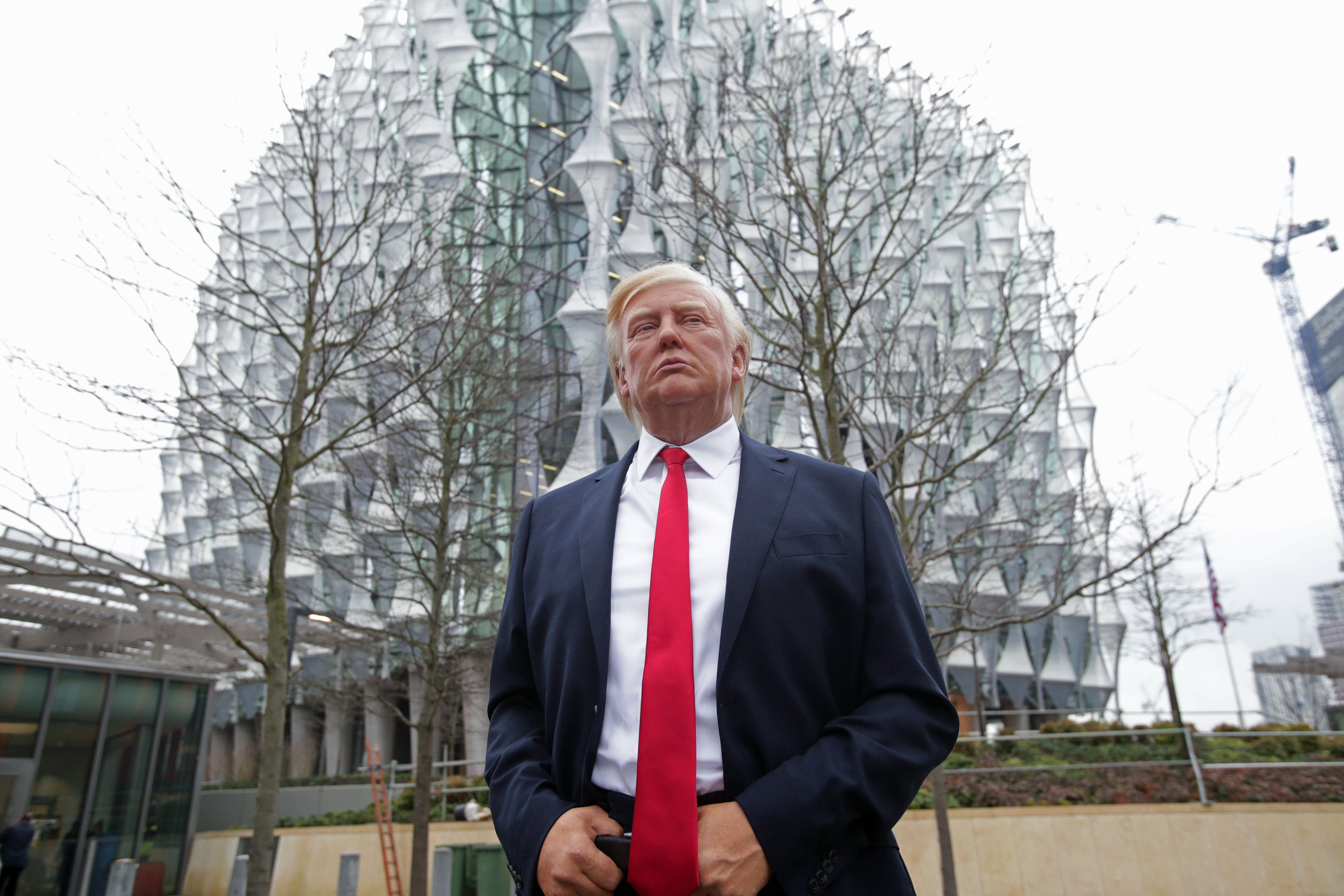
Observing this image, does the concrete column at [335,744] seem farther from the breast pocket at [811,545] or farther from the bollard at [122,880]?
the breast pocket at [811,545]

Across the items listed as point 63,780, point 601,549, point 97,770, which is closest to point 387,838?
point 97,770

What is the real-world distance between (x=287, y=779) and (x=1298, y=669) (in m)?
33.3

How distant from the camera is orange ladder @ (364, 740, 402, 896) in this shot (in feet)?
44.4

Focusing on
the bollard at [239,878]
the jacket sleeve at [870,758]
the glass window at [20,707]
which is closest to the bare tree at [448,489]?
the bollard at [239,878]

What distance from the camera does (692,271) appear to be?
2.51 metres

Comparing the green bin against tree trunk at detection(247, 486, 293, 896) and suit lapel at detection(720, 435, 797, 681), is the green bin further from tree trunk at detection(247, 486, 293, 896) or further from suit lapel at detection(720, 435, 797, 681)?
suit lapel at detection(720, 435, 797, 681)

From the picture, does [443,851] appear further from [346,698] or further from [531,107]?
[531,107]

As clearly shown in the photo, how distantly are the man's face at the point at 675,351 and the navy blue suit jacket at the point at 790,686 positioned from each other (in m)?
0.22

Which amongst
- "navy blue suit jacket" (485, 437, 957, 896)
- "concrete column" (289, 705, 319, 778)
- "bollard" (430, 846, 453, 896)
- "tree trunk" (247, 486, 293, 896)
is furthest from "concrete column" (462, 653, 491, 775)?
"concrete column" (289, 705, 319, 778)

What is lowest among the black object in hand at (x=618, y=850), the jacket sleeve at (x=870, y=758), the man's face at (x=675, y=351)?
the black object in hand at (x=618, y=850)

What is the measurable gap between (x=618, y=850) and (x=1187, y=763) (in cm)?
1375

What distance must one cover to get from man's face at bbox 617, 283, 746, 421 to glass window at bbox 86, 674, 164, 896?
1594cm

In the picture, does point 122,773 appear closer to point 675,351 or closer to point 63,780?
point 63,780

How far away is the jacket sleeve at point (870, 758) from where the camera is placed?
5.42 ft
